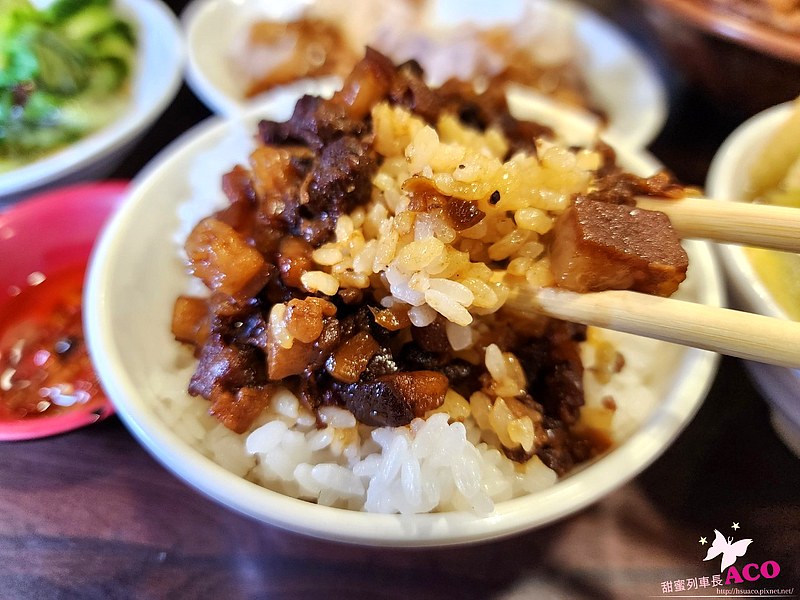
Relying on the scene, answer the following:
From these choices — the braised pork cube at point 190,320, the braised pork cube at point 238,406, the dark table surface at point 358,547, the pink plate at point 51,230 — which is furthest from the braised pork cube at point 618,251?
the pink plate at point 51,230

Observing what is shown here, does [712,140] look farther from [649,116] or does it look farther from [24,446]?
[24,446]

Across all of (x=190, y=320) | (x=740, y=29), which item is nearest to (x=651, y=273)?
(x=190, y=320)

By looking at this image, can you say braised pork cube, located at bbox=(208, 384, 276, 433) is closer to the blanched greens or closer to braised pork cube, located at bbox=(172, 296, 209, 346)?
braised pork cube, located at bbox=(172, 296, 209, 346)

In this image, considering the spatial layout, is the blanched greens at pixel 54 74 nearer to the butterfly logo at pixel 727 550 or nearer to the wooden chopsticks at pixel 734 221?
the wooden chopsticks at pixel 734 221

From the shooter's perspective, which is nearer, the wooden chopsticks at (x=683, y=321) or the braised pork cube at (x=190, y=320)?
the wooden chopsticks at (x=683, y=321)

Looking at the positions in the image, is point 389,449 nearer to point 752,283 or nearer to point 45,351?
point 752,283

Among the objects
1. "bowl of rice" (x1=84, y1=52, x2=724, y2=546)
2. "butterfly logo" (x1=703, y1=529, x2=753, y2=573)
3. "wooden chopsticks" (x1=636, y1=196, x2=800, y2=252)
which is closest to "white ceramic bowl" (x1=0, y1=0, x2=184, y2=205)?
"bowl of rice" (x1=84, y1=52, x2=724, y2=546)
